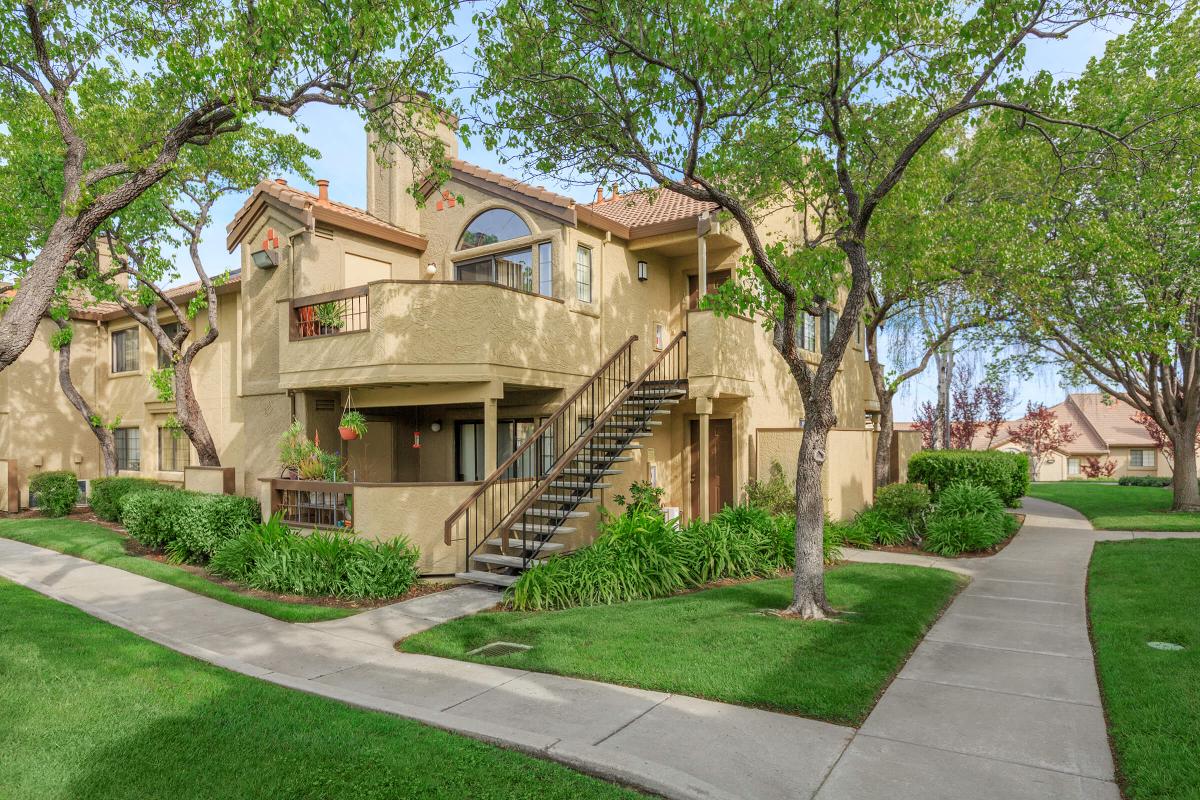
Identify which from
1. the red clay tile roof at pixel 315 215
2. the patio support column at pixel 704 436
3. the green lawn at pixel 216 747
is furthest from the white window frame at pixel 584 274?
the green lawn at pixel 216 747

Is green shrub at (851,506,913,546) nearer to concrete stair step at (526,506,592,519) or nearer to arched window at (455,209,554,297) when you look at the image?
concrete stair step at (526,506,592,519)

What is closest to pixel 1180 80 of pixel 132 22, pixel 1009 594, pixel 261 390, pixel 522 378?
pixel 1009 594

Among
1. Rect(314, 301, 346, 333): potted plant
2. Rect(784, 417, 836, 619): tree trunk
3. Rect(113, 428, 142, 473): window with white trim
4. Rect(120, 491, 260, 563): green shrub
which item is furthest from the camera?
Rect(113, 428, 142, 473): window with white trim

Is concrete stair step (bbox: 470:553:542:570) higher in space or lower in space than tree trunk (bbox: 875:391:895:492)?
lower

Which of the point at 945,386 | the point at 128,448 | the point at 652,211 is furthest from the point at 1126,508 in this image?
the point at 128,448

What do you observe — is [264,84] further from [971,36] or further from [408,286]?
[971,36]

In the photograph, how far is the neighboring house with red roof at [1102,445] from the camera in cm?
4606

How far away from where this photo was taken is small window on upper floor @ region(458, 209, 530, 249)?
1329 centimetres

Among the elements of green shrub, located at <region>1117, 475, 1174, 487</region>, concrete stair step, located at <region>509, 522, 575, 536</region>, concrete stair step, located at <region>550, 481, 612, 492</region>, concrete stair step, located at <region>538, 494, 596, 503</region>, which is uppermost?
concrete stair step, located at <region>550, 481, 612, 492</region>

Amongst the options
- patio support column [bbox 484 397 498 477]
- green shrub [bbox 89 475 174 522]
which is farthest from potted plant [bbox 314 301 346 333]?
green shrub [bbox 89 475 174 522]

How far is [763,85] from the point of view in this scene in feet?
28.4

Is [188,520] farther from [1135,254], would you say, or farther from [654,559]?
[1135,254]

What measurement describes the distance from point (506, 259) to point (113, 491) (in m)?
11.5

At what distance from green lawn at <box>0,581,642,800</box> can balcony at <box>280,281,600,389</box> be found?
5555 mm
